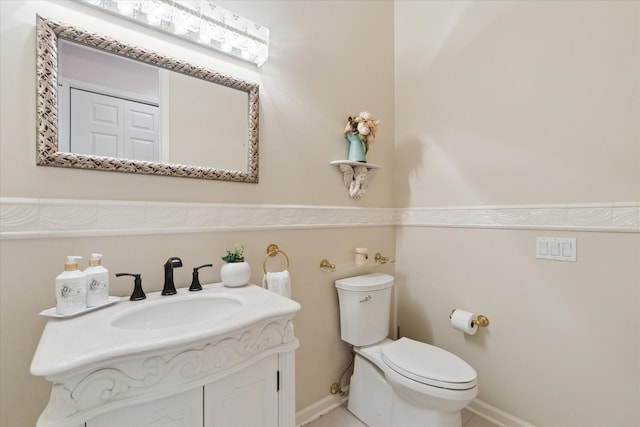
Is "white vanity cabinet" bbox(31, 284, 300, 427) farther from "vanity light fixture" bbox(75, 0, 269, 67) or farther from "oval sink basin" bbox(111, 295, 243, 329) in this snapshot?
"vanity light fixture" bbox(75, 0, 269, 67)

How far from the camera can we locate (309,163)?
1575 mm

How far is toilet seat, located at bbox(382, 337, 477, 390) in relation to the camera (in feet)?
3.92

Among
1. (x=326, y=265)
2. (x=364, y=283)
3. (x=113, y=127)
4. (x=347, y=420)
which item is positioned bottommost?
(x=347, y=420)

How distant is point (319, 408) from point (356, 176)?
1.39 metres

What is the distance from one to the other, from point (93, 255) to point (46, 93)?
533mm

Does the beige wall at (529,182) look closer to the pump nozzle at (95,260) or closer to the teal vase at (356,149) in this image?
the teal vase at (356,149)

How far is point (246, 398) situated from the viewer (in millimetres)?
792

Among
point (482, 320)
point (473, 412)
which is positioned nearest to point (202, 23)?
point (482, 320)

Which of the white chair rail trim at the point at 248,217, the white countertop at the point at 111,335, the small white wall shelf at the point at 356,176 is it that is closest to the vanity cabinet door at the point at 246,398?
the white countertop at the point at 111,335

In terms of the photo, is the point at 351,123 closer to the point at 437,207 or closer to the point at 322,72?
the point at 322,72

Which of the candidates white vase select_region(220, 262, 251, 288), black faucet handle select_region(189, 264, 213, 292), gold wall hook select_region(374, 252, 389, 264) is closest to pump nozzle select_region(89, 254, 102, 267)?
black faucet handle select_region(189, 264, 213, 292)

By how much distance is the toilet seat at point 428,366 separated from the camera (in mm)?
1193

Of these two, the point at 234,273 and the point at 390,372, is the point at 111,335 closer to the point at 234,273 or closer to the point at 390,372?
the point at 234,273

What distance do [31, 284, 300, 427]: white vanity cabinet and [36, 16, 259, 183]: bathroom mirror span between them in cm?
53
